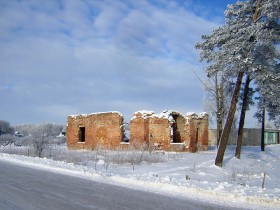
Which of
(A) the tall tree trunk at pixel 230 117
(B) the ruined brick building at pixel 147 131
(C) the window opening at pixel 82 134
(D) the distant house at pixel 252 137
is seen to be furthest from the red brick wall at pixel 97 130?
(D) the distant house at pixel 252 137

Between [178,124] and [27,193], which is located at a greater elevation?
Result: [178,124]

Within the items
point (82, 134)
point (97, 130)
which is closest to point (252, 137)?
point (97, 130)

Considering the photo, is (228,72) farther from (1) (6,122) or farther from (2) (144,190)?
(1) (6,122)

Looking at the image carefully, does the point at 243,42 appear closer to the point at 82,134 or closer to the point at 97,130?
the point at 97,130

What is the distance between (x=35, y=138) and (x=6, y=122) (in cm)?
8086

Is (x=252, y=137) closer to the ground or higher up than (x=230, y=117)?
closer to the ground

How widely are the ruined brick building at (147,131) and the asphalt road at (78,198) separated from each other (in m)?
20.4

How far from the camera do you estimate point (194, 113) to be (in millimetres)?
32250

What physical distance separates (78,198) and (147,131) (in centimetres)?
→ 2382

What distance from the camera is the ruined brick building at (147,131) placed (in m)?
31.6

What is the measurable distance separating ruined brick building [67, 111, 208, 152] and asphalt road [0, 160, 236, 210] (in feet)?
67.0

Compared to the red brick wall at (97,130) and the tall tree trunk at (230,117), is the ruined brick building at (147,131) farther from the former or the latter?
the tall tree trunk at (230,117)

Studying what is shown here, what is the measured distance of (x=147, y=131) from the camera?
32.5 meters

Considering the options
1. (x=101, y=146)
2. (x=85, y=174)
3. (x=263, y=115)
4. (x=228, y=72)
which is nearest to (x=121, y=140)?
(x=101, y=146)
